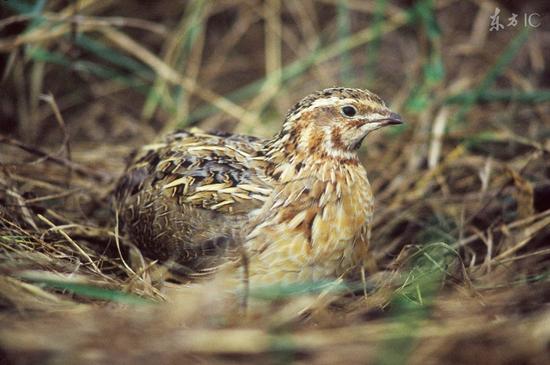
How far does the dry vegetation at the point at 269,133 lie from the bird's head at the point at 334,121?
0.59m

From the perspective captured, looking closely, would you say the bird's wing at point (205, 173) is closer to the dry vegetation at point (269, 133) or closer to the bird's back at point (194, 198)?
the bird's back at point (194, 198)

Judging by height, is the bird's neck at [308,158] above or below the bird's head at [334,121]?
below

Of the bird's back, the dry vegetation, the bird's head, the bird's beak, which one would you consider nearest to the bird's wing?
the bird's back

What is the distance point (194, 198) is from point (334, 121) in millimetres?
740

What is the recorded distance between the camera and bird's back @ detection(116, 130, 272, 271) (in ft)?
9.71

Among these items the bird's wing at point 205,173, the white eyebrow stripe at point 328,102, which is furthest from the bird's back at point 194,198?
the white eyebrow stripe at point 328,102

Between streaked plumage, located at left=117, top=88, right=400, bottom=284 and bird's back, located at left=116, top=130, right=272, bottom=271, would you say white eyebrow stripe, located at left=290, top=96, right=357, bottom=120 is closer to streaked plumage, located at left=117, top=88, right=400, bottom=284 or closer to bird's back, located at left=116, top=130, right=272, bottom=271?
streaked plumage, located at left=117, top=88, right=400, bottom=284

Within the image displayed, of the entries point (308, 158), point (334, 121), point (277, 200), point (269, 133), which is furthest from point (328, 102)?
point (269, 133)

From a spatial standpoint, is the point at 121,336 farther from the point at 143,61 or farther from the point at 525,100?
the point at 143,61

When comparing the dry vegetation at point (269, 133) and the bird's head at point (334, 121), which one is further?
the bird's head at point (334, 121)

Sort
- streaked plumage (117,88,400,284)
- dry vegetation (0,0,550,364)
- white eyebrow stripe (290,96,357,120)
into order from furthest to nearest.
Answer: white eyebrow stripe (290,96,357,120), streaked plumage (117,88,400,284), dry vegetation (0,0,550,364)

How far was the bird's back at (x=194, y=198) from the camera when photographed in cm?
296

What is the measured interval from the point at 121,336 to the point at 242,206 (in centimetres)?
98

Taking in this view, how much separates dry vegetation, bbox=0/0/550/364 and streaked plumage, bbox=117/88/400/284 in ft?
0.59
